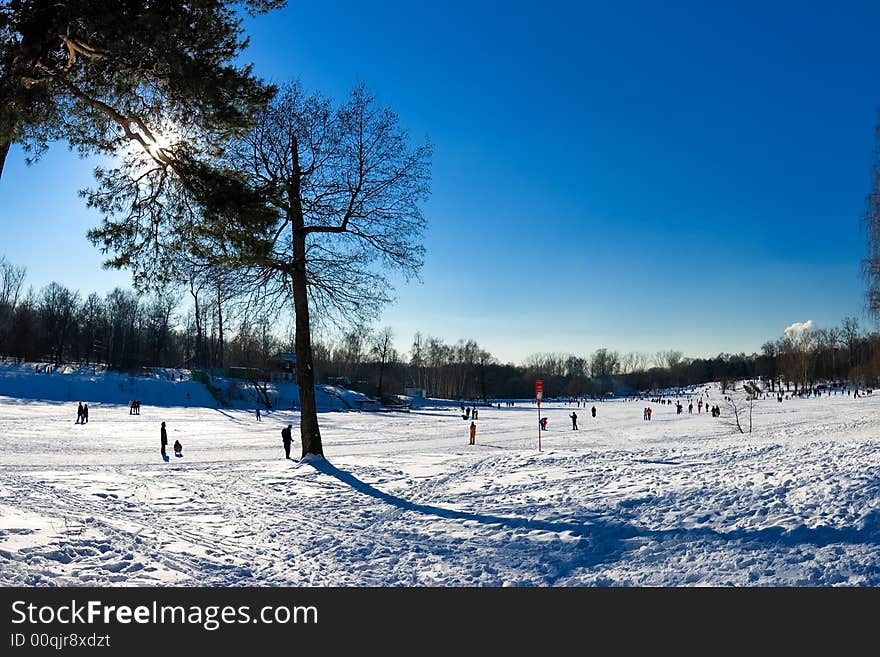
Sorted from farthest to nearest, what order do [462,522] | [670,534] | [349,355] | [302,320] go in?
1. [349,355]
2. [302,320]
3. [462,522]
4. [670,534]

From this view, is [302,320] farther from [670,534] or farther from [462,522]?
[670,534]

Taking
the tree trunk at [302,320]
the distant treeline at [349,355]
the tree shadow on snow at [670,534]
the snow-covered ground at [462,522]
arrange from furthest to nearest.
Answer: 1. the distant treeline at [349,355]
2. the tree trunk at [302,320]
3. the tree shadow on snow at [670,534]
4. the snow-covered ground at [462,522]

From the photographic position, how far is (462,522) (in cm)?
836

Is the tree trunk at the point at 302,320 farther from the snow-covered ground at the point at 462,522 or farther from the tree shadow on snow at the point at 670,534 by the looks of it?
the tree shadow on snow at the point at 670,534

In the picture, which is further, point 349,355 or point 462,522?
point 349,355

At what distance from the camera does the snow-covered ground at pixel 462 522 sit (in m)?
5.84

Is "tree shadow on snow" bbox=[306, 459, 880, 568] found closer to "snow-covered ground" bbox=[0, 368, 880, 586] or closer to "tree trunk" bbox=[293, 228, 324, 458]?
"snow-covered ground" bbox=[0, 368, 880, 586]

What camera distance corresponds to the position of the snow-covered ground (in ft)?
19.2

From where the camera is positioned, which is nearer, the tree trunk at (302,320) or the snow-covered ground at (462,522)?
the snow-covered ground at (462,522)

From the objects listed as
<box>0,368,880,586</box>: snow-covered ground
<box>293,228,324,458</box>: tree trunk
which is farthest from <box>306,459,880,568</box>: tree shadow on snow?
<box>293,228,324,458</box>: tree trunk

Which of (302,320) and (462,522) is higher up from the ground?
(302,320)

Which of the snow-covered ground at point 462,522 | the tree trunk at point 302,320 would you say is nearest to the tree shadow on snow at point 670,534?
the snow-covered ground at point 462,522

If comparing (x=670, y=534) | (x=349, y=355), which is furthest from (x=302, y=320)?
(x=349, y=355)

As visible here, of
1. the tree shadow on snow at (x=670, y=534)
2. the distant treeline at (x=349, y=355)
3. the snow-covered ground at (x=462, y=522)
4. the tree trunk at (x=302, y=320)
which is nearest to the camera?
the snow-covered ground at (x=462, y=522)
